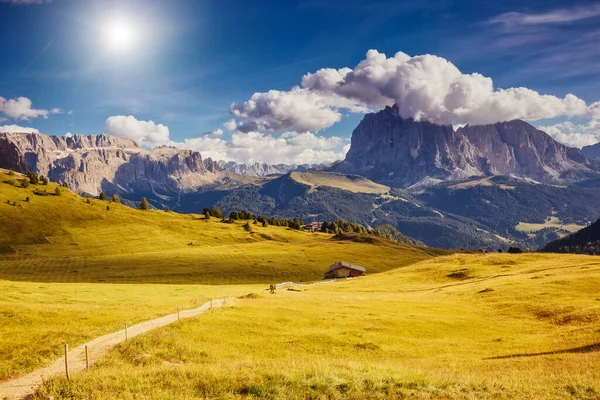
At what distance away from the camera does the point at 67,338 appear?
3547cm

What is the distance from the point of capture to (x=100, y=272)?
127188 millimetres

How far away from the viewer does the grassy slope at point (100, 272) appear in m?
39.4

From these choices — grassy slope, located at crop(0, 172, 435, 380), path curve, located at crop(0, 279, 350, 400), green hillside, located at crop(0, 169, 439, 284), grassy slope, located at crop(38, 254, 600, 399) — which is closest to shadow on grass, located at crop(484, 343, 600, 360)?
grassy slope, located at crop(38, 254, 600, 399)

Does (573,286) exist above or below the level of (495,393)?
below

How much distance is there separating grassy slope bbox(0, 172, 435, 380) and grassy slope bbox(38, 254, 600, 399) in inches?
384

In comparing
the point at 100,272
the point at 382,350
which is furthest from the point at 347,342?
the point at 100,272

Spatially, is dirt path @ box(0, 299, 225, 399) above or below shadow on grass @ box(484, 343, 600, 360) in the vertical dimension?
above

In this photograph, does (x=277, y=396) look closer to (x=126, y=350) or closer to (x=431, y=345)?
(x=126, y=350)

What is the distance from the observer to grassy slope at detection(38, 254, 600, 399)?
66.8ft

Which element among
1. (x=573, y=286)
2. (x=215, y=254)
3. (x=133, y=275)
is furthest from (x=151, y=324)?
(x=215, y=254)

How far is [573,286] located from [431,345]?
139 ft

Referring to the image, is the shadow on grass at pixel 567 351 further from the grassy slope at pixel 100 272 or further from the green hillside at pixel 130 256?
the green hillside at pixel 130 256

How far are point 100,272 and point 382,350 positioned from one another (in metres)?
114

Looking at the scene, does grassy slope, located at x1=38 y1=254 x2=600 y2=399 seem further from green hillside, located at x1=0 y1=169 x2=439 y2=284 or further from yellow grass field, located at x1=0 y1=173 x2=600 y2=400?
green hillside, located at x1=0 y1=169 x2=439 y2=284
